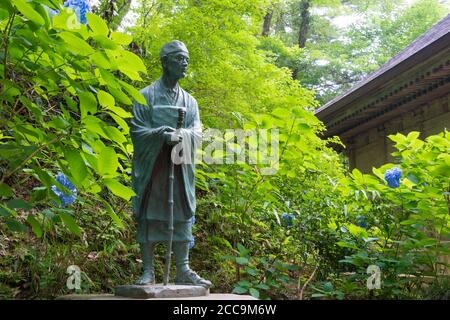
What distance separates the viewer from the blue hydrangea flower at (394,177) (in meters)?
4.19

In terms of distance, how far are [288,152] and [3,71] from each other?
2568 mm

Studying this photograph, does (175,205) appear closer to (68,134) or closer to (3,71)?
(68,134)

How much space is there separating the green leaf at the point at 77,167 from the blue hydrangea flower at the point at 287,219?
2.75m

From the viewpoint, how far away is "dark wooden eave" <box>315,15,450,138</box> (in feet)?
21.7

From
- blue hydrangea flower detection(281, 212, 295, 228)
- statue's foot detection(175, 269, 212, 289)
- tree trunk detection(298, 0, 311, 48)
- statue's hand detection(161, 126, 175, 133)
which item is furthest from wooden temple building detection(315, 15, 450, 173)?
tree trunk detection(298, 0, 311, 48)

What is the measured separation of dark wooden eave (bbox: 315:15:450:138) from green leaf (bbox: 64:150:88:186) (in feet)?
17.4

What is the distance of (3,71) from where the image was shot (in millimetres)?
2529

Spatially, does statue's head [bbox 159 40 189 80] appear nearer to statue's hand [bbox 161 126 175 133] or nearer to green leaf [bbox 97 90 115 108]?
statue's hand [bbox 161 126 175 133]

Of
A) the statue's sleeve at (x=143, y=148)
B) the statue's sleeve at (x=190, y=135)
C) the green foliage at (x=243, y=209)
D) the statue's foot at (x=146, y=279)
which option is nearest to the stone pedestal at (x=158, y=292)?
the statue's foot at (x=146, y=279)

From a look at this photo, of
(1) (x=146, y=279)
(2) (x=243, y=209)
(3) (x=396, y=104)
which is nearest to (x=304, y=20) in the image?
(3) (x=396, y=104)

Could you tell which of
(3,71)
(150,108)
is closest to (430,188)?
(150,108)

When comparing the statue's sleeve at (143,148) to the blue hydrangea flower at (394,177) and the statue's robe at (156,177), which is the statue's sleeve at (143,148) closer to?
the statue's robe at (156,177)

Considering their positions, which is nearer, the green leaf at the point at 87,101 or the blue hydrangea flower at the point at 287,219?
the green leaf at the point at 87,101

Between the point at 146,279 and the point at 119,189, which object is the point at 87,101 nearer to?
the point at 119,189
